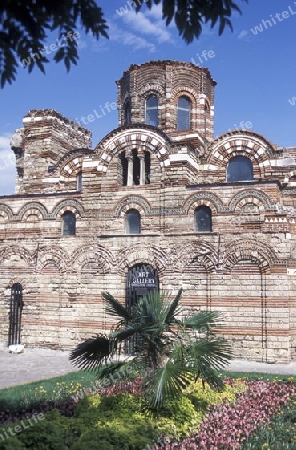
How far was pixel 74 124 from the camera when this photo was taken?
72.8 ft

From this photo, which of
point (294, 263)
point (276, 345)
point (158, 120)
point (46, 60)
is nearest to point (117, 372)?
point (46, 60)

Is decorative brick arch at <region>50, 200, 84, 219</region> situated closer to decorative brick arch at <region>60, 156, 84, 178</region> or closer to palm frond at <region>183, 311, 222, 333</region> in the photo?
decorative brick arch at <region>60, 156, 84, 178</region>

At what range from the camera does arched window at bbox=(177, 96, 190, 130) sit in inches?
744

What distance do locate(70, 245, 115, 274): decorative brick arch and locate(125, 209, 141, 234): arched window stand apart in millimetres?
1054

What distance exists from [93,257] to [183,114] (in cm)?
745

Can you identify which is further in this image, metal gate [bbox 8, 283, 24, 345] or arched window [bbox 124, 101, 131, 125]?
arched window [bbox 124, 101, 131, 125]

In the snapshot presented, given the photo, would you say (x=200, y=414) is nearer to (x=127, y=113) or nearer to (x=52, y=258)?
(x=52, y=258)

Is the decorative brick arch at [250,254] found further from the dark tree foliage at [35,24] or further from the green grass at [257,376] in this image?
the dark tree foliage at [35,24]

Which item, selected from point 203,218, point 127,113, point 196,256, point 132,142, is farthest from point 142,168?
point 127,113

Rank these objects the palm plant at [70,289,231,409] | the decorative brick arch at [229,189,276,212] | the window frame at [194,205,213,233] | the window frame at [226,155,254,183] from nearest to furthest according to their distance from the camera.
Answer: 1. the palm plant at [70,289,231,409]
2. the decorative brick arch at [229,189,276,212]
3. the window frame at [194,205,213,233]
4. the window frame at [226,155,254,183]

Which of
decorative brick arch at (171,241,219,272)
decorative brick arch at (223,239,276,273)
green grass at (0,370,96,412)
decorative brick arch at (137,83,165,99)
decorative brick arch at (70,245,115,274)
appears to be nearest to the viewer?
green grass at (0,370,96,412)

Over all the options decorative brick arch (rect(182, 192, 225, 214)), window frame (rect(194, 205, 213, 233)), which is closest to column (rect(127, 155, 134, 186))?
decorative brick arch (rect(182, 192, 225, 214))

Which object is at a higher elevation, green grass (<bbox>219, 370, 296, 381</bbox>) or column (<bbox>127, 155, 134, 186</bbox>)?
column (<bbox>127, 155, 134, 186</bbox>)

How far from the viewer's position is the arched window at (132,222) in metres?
15.3
